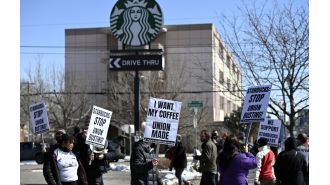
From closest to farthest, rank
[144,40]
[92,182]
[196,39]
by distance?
[92,182] → [144,40] → [196,39]

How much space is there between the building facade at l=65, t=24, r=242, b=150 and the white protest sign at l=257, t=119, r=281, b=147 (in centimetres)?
2545

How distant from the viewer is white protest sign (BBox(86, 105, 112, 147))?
1141 centimetres

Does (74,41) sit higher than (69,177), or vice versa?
(74,41)

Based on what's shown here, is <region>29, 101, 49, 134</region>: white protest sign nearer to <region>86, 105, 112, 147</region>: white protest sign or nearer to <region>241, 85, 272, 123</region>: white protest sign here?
<region>86, 105, 112, 147</region>: white protest sign

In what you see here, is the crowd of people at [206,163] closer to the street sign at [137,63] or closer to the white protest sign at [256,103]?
the white protest sign at [256,103]

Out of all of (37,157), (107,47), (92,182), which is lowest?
(37,157)

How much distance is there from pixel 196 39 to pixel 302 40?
41962 mm

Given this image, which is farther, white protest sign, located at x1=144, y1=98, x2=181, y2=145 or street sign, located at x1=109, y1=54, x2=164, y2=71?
street sign, located at x1=109, y1=54, x2=164, y2=71

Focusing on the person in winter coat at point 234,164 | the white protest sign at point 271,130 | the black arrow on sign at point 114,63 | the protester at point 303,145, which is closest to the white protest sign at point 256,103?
the protester at point 303,145

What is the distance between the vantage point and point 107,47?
59.6 m

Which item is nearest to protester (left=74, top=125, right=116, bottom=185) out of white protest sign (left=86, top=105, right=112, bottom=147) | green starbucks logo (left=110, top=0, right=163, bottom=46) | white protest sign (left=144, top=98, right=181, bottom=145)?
white protest sign (left=86, top=105, right=112, bottom=147)
